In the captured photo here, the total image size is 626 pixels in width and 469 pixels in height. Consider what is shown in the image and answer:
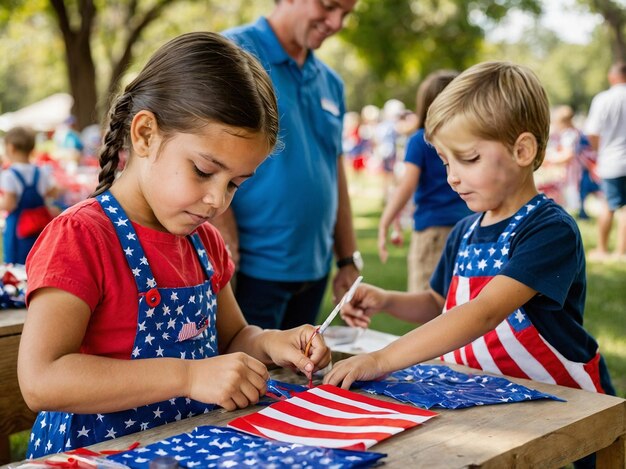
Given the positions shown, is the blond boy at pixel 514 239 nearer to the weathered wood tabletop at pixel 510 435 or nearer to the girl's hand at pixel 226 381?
the weathered wood tabletop at pixel 510 435

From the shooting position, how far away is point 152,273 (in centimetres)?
181

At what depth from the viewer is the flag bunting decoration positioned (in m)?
1.74

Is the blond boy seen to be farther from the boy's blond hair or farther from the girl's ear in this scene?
the girl's ear

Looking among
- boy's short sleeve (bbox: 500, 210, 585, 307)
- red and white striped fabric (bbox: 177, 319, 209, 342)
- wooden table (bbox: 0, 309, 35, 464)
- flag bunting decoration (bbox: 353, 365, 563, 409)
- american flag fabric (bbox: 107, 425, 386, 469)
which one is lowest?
wooden table (bbox: 0, 309, 35, 464)

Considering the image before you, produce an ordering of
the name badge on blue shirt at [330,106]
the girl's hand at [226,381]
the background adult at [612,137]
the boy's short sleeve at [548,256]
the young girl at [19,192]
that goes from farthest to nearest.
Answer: the background adult at [612,137] < the young girl at [19,192] < the name badge on blue shirt at [330,106] < the boy's short sleeve at [548,256] < the girl's hand at [226,381]

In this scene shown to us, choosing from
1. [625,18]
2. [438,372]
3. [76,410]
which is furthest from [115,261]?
[625,18]

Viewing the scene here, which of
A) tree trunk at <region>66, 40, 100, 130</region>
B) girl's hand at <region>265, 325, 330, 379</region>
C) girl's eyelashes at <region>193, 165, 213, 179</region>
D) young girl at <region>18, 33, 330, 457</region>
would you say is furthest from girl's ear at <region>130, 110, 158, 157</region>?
tree trunk at <region>66, 40, 100, 130</region>

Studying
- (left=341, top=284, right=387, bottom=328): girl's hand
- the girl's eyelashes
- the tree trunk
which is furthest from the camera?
the tree trunk

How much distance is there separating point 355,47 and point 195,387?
18829mm

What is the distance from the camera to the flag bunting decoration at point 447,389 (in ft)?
5.71

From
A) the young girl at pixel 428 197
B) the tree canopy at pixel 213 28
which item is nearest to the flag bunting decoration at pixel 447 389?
the young girl at pixel 428 197

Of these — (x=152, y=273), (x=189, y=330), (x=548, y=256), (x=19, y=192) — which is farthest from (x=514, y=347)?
(x=19, y=192)

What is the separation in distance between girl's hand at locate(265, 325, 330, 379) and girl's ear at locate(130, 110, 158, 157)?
0.56 m

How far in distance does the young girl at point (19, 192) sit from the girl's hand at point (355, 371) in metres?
5.35
